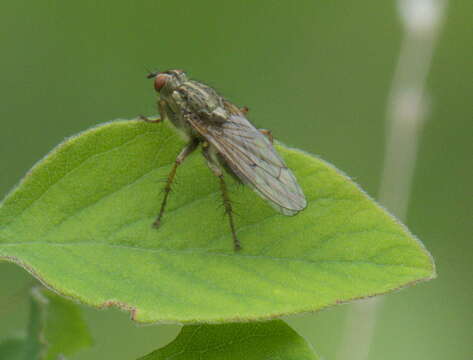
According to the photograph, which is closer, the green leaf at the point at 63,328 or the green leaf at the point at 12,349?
the green leaf at the point at 12,349

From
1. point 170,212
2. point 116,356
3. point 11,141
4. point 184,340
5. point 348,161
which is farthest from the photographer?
point 348,161

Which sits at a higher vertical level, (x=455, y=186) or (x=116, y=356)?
(x=455, y=186)

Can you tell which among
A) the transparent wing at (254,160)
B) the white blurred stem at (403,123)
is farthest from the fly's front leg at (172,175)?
the white blurred stem at (403,123)

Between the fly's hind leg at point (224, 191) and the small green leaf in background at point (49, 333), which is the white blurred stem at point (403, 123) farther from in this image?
the small green leaf in background at point (49, 333)

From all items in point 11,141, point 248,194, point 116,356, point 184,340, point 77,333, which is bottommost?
point 116,356

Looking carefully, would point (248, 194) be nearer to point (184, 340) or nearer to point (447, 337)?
point (184, 340)

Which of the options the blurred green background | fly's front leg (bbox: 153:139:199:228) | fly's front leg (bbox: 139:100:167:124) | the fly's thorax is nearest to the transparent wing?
the fly's thorax

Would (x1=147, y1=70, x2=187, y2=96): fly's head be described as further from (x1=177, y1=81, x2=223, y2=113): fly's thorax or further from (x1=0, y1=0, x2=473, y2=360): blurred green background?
(x1=0, y1=0, x2=473, y2=360): blurred green background

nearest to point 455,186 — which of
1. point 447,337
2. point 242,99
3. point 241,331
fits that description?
point 447,337

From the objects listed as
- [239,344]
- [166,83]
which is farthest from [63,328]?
[166,83]
